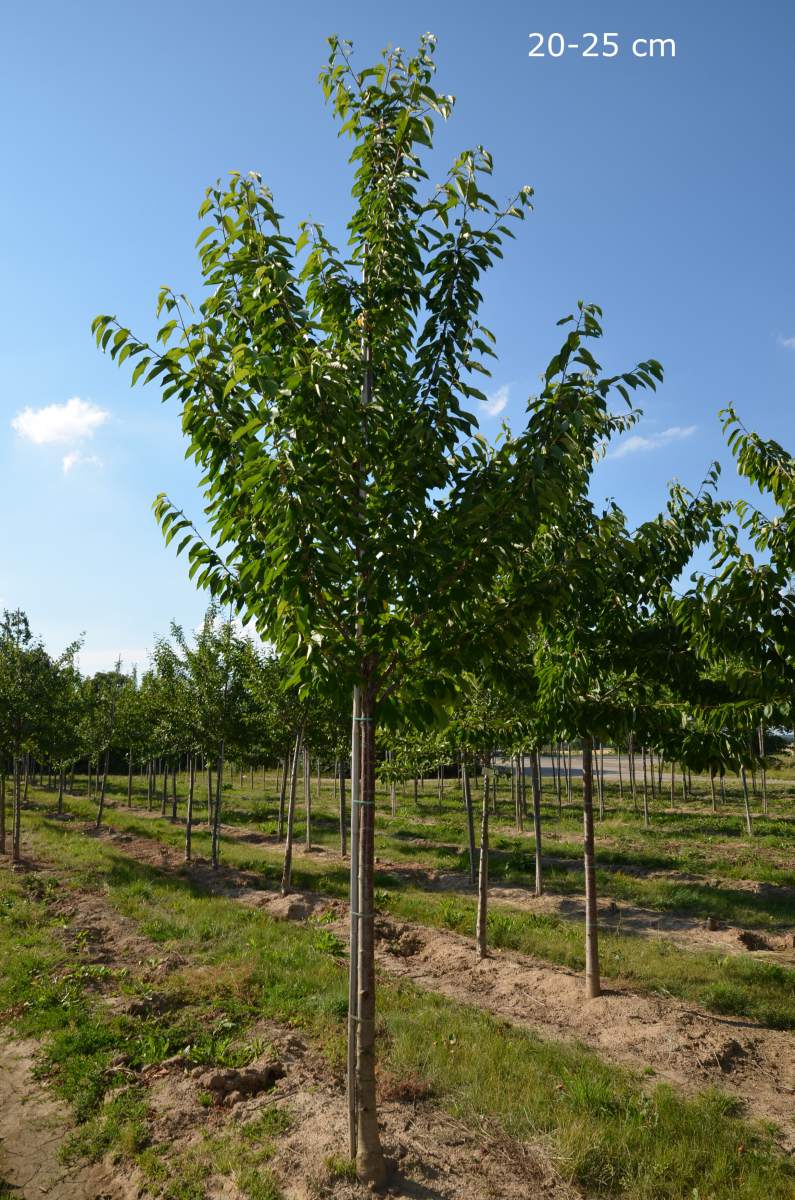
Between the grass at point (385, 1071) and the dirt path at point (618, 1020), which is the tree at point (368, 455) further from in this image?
the dirt path at point (618, 1020)

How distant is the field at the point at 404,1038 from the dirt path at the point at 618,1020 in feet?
0.13

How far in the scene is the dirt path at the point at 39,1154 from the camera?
5375 millimetres

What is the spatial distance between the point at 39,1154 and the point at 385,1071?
314cm

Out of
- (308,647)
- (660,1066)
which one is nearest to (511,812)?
(660,1066)

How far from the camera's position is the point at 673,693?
8656 millimetres

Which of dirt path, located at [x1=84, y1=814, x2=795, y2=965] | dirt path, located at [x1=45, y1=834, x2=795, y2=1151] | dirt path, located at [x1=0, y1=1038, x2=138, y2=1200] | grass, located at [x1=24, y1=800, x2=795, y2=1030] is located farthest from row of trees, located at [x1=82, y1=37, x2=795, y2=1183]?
dirt path, located at [x1=84, y1=814, x2=795, y2=965]

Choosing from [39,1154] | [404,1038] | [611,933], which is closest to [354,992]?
[404,1038]

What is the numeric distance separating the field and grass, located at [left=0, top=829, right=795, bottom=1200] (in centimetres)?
3

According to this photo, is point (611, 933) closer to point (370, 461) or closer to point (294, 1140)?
point (294, 1140)

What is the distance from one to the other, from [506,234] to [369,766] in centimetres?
427

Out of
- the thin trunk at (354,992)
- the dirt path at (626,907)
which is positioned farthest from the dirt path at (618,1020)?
the thin trunk at (354,992)

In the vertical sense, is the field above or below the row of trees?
below

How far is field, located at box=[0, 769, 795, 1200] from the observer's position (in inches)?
214

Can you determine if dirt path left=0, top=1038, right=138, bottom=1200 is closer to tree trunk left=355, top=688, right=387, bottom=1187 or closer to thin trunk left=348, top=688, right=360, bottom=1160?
thin trunk left=348, top=688, right=360, bottom=1160
